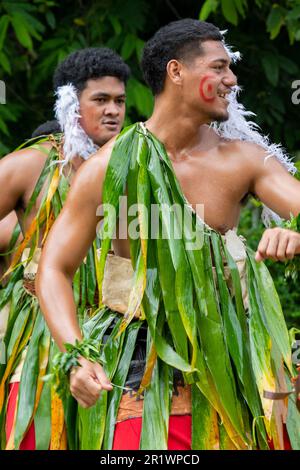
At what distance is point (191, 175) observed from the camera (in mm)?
4293

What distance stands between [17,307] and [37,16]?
9.25 feet

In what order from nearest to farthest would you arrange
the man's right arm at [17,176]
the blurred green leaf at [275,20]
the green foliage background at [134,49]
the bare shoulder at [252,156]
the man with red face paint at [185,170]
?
1. the man with red face paint at [185,170]
2. the bare shoulder at [252,156]
3. the man's right arm at [17,176]
4. the blurred green leaf at [275,20]
5. the green foliage background at [134,49]

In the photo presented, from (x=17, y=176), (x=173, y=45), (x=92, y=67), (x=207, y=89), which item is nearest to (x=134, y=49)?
(x=92, y=67)

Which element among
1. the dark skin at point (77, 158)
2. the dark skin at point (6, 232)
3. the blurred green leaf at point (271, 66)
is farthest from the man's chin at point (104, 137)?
the blurred green leaf at point (271, 66)

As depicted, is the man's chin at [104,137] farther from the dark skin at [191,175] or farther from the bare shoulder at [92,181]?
the bare shoulder at [92,181]

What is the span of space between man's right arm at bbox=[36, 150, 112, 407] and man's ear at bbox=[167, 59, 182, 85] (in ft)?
1.15

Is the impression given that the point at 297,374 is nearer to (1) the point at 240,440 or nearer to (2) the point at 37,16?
(1) the point at 240,440

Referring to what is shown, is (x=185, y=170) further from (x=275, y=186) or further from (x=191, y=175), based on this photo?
(x=275, y=186)

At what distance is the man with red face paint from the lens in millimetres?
4137

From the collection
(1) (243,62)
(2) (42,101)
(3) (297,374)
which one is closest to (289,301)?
(1) (243,62)

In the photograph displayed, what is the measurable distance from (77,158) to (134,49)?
2.11m

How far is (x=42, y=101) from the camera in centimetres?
828

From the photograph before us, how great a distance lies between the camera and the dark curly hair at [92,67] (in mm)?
5887

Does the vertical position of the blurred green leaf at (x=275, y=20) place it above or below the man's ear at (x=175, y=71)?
above
